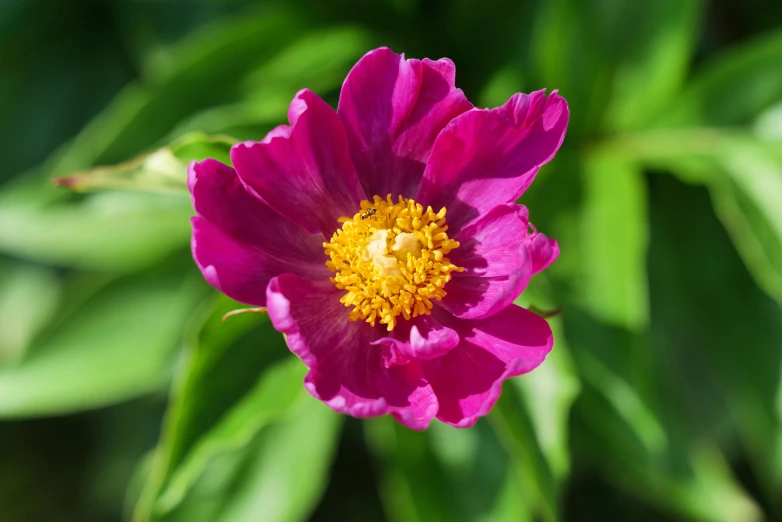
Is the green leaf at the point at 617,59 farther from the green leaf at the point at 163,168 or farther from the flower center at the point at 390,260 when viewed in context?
the green leaf at the point at 163,168

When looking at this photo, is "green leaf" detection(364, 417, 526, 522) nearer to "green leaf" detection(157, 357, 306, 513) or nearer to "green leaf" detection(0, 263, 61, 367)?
"green leaf" detection(157, 357, 306, 513)

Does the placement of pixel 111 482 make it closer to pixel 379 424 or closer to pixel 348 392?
pixel 379 424

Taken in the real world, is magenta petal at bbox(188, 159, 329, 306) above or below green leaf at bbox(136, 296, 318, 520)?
above

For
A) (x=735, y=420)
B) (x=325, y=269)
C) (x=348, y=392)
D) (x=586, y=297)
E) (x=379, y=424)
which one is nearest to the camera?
(x=348, y=392)

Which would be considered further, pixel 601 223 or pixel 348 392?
pixel 601 223

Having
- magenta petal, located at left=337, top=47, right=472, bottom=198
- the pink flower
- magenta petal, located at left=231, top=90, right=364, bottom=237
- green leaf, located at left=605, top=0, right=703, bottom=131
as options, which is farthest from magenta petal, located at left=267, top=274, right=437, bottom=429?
green leaf, located at left=605, top=0, right=703, bottom=131

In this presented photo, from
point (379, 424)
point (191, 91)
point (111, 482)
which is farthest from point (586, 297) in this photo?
point (111, 482)

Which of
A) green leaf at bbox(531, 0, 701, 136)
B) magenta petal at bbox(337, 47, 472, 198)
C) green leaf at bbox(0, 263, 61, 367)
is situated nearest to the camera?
magenta petal at bbox(337, 47, 472, 198)
